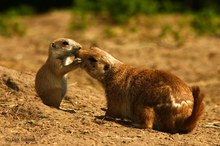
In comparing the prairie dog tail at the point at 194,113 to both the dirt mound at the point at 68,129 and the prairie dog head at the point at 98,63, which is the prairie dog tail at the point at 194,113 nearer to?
the dirt mound at the point at 68,129

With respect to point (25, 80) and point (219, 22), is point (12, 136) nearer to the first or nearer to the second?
point (25, 80)

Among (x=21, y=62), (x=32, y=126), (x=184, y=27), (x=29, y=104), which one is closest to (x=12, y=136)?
(x=32, y=126)

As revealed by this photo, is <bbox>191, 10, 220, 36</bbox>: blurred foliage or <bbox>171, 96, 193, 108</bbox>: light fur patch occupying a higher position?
<bbox>191, 10, 220, 36</bbox>: blurred foliage

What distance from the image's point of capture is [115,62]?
279 inches

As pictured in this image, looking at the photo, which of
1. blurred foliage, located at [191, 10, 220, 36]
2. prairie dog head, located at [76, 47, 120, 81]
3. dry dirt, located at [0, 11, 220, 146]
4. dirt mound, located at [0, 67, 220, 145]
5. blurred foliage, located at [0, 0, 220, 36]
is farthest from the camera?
blurred foliage, located at [0, 0, 220, 36]

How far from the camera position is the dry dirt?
20.2 feet

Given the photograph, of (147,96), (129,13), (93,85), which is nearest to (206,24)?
(129,13)

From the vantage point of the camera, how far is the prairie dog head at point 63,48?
7.62 metres

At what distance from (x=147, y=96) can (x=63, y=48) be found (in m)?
1.69

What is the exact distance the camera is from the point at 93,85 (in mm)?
10125

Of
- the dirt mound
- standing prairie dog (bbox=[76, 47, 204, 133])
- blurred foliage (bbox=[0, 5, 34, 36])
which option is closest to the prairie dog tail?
standing prairie dog (bbox=[76, 47, 204, 133])

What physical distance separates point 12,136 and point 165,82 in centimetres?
182

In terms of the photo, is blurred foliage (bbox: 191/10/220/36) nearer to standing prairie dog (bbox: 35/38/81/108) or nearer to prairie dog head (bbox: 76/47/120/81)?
standing prairie dog (bbox: 35/38/81/108)

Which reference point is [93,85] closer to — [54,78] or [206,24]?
[54,78]
